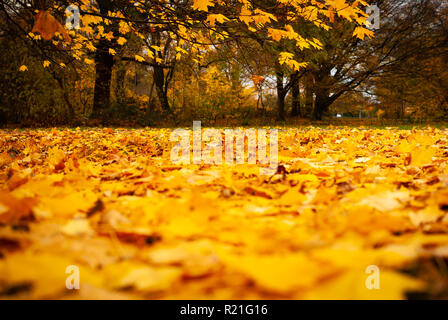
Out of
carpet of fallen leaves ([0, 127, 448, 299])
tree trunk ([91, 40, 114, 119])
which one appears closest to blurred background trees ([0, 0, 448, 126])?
tree trunk ([91, 40, 114, 119])

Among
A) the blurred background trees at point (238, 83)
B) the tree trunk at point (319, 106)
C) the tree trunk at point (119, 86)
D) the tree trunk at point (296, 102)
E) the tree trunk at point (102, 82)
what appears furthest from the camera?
the tree trunk at point (296, 102)

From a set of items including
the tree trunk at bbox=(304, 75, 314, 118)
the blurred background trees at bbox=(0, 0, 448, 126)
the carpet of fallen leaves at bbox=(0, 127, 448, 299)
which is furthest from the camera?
the tree trunk at bbox=(304, 75, 314, 118)

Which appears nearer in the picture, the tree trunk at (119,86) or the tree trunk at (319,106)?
the tree trunk at (119,86)

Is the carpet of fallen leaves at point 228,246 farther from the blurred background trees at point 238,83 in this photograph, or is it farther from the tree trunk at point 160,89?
the tree trunk at point 160,89

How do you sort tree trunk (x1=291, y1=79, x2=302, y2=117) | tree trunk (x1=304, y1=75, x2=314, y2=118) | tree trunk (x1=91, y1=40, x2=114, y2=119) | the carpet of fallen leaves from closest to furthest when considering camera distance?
the carpet of fallen leaves → tree trunk (x1=91, y1=40, x2=114, y2=119) → tree trunk (x1=304, y1=75, x2=314, y2=118) → tree trunk (x1=291, y1=79, x2=302, y2=117)

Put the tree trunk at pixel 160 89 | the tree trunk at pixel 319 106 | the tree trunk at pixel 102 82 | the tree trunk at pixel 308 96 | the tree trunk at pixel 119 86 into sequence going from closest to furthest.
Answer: the tree trunk at pixel 102 82 → the tree trunk at pixel 119 86 → the tree trunk at pixel 160 89 → the tree trunk at pixel 308 96 → the tree trunk at pixel 319 106

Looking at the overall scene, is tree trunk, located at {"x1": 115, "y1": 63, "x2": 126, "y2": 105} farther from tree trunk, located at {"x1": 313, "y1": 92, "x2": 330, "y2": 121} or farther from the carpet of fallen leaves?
the carpet of fallen leaves

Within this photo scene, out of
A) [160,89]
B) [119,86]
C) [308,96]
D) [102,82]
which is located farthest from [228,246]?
[308,96]

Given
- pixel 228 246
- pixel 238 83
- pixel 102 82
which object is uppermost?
pixel 238 83

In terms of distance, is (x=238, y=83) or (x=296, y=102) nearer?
(x=238, y=83)

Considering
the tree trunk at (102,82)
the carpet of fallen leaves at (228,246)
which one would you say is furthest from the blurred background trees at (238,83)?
the carpet of fallen leaves at (228,246)

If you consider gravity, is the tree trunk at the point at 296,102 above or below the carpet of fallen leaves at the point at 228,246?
above

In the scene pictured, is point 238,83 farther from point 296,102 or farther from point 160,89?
point 160,89

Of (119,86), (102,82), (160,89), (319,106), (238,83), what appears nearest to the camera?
(102,82)
